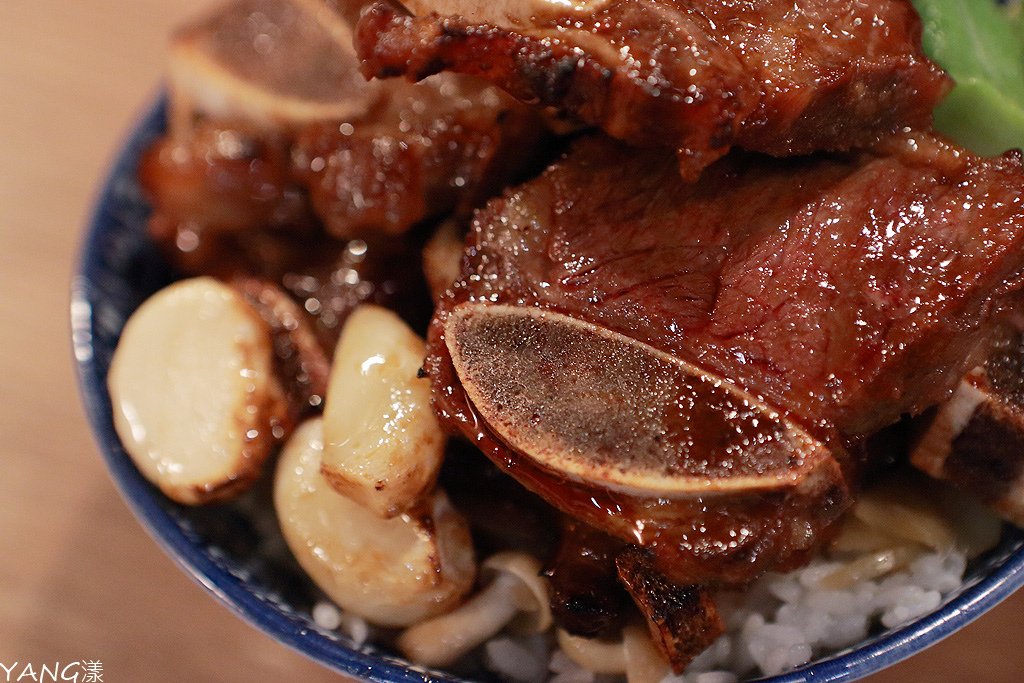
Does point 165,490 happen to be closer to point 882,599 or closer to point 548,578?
point 548,578

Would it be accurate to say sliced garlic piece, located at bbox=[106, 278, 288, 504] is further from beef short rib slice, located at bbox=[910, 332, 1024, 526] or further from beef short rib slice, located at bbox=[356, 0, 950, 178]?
beef short rib slice, located at bbox=[910, 332, 1024, 526]

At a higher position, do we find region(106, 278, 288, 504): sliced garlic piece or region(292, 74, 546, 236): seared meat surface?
region(292, 74, 546, 236): seared meat surface

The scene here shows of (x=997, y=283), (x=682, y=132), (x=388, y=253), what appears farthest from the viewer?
(x=388, y=253)

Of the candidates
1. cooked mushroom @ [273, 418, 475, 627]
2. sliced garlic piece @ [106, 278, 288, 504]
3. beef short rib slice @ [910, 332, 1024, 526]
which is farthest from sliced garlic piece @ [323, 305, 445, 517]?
beef short rib slice @ [910, 332, 1024, 526]

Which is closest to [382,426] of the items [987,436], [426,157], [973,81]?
[426,157]

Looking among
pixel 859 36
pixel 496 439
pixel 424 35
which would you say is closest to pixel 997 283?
pixel 859 36
